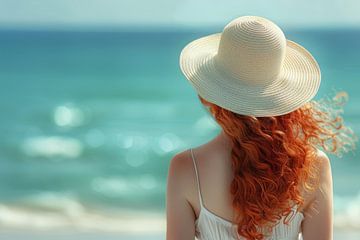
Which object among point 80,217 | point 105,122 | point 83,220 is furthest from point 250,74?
point 105,122

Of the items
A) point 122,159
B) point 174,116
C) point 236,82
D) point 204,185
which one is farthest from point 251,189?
point 174,116

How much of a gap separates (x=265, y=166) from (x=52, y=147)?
6543mm

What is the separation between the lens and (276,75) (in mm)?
1745

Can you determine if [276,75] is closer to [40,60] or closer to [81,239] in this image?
[81,239]

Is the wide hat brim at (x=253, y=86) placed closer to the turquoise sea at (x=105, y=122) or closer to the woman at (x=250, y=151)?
the woman at (x=250, y=151)

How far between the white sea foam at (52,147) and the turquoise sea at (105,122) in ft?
0.04

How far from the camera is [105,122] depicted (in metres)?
9.05

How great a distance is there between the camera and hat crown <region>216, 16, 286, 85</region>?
5.54ft

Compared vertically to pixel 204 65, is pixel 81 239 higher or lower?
higher

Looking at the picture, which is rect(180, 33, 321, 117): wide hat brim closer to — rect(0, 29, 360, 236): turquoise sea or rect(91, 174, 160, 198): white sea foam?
rect(0, 29, 360, 236): turquoise sea

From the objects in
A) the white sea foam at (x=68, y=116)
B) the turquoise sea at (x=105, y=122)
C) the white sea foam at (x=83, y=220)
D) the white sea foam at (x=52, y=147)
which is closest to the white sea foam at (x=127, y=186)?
the turquoise sea at (x=105, y=122)

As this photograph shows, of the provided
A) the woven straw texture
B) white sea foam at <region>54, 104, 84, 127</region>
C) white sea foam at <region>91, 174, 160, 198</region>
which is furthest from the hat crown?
white sea foam at <region>54, 104, 84, 127</region>

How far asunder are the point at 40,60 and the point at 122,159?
480cm

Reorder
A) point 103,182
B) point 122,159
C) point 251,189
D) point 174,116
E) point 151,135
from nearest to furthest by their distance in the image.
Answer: point 251,189, point 103,182, point 122,159, point 151,135, point 174,116
